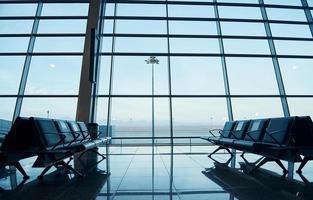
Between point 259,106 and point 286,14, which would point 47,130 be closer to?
point 259,106

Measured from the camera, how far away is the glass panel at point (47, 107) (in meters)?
6.12

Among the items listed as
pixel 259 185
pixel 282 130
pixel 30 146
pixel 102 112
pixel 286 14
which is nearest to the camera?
pixel 259 185

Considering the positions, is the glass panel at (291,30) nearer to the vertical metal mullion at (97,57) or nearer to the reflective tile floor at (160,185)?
the vertical metal mullion at (97,57)

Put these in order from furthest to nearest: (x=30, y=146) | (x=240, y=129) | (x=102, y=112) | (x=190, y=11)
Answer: (x=190, y=11) < (x=102, y=112) < (x=240, y=129) < (x=30, y=146)

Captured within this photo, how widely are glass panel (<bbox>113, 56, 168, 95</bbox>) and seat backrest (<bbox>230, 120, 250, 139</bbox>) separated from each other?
8.76ft

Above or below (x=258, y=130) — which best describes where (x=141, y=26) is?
above

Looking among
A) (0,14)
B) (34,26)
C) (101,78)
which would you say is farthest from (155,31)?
(0,14)

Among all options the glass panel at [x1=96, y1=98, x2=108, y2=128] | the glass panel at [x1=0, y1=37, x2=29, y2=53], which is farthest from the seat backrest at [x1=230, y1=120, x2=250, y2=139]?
the glass panel at [x1=0, y1=37, x2=29, y2=53]

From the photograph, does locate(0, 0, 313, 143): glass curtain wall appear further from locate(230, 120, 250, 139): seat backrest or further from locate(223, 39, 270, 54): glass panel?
locate(230, 120, 250, 139): seat backrest

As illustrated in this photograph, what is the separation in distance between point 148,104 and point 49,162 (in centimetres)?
430

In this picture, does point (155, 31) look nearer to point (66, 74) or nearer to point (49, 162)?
point (66, 74)

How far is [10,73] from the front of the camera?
21.0ft

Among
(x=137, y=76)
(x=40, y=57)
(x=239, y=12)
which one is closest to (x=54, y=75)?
(x=40, y=57)

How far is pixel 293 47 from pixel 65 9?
25.1ft
